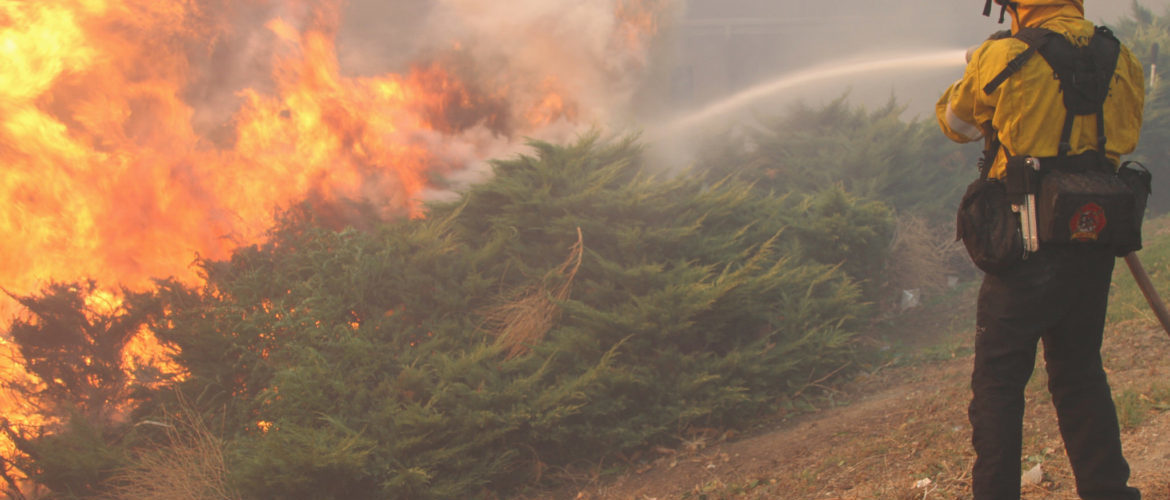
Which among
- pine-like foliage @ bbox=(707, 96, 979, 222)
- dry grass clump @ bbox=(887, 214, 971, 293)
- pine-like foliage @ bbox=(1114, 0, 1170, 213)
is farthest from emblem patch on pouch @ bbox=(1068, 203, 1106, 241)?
pine-like foliage @ bbox=(1114, 0, 1170, 213)

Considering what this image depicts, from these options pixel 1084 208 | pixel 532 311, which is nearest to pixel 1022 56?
pixel 1084 208

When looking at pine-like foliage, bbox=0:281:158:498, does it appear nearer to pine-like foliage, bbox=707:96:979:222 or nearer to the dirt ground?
the dirt ground

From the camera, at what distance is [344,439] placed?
4.33 meters

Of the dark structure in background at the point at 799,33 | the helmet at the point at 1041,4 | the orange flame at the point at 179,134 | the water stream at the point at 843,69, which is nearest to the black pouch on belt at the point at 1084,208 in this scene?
the helmet at the point at 1041,4

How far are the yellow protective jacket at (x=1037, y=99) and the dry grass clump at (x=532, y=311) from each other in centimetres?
368

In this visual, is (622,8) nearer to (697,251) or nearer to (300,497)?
(697,251)

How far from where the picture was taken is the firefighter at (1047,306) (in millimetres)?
2336

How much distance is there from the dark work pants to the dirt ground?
54 cm

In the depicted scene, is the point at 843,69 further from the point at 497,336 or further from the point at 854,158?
the point at 497,336

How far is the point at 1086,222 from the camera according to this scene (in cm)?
228

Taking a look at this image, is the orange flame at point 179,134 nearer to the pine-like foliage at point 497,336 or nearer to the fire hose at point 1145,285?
the pine-like foliage at point 497,336

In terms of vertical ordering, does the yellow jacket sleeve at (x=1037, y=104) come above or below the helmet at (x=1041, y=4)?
below

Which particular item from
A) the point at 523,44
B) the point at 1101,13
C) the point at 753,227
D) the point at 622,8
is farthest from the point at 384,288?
the point at 1101,13

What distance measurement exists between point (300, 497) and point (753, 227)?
483 cm
